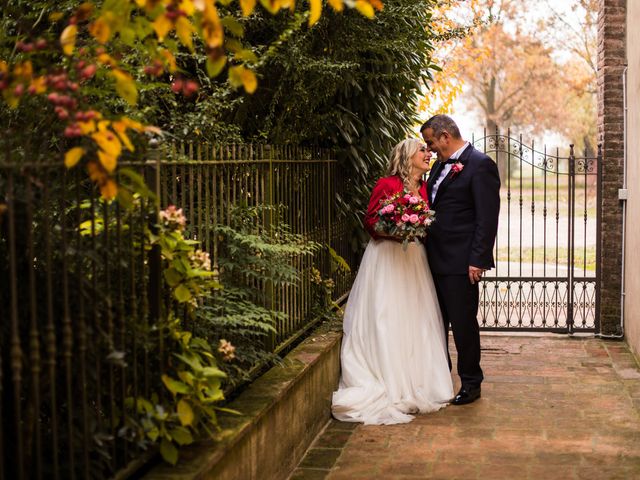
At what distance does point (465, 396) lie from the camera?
7492 mm

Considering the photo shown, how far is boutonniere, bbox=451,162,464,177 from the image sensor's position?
24.4ft

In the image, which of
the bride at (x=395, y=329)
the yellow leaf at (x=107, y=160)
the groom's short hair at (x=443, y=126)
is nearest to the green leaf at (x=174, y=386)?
the yellow leaf at (x=107, y=160)

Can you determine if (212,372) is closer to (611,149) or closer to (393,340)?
(393,340)

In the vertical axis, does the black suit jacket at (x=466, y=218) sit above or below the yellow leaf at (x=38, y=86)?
below

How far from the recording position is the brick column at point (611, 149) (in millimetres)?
10219

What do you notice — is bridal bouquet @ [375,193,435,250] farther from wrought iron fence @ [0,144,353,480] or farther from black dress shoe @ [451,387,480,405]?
wrought iron fence @ [0,144,353,480]

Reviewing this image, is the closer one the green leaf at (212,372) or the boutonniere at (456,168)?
the green leaf at (212,372)

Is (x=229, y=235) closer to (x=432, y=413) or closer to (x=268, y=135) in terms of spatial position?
(x=268, y=135)

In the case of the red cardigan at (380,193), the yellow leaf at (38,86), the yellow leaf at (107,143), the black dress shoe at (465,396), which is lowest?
the black dress shoe at (465,396)

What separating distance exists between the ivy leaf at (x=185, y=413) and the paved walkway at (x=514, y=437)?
1.91m

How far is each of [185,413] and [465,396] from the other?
400 cm

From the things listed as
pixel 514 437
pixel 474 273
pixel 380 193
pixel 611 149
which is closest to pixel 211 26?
pixel 514 437

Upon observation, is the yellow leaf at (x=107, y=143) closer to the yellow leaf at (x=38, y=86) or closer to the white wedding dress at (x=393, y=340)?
the yellow leaf at (x=38, y=86)

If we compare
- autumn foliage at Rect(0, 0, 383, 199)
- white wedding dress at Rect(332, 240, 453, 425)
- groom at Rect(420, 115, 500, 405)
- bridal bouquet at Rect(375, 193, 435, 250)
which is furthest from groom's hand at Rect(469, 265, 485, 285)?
autumn foliage at Rect(0, 0, 383, 199)
